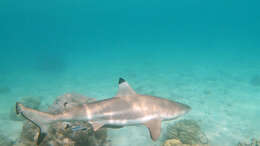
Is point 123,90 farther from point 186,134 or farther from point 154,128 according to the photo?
point 186,134

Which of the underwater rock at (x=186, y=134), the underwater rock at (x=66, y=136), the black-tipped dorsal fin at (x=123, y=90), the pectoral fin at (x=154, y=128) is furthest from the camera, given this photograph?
the underwater rock at (x=186, y=134)

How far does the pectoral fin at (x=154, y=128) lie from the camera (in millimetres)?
4734

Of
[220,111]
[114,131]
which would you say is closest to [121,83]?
[114,131]

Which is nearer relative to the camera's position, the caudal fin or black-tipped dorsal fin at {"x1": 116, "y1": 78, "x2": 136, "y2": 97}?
the caudal fin

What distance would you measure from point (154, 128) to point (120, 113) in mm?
1020

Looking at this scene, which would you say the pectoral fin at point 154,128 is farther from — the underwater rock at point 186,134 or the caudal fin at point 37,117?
the underwater rock at point 186,134

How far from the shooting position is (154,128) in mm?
4875

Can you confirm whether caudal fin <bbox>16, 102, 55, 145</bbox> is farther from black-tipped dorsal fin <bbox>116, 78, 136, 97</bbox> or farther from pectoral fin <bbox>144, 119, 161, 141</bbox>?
pectoral fin <bbox>144, 119, 161, 141</bbox>

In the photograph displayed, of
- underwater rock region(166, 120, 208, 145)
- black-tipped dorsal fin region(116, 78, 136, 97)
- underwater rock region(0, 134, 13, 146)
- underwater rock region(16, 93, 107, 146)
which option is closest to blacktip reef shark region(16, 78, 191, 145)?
black-tipped dorsal fin region(116, 78, 136, 97)

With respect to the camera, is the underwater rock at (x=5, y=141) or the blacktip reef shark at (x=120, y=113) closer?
the blacktip reef shark at (x=120, y=113)

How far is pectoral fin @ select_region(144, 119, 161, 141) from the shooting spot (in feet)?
15.5

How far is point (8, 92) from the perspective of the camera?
65.1ft

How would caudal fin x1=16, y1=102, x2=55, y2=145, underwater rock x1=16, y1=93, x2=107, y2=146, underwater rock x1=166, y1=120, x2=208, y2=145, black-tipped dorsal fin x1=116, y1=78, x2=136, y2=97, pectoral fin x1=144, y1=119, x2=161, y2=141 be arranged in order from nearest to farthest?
caudal fin x1=16, y1=102, x2=55, y2=145 < pectoral fin x1=144, y1=119, x2=161, y2=141 < black-tipped dorsal fin x1=116, y1=78, x2=136, y2=97 < underwater rock x1=16, y1=93, x2=107, y2=146 < underwater rock x1=166, y1=120, x2=208, y2=145

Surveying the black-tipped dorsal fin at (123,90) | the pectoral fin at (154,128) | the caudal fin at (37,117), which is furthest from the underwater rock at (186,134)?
the caudal fin at (37,117)
